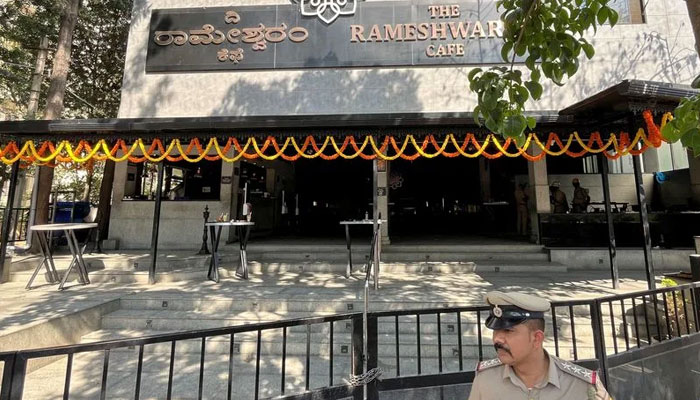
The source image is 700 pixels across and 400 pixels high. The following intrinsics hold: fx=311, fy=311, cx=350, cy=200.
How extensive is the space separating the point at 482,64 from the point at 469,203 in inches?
283

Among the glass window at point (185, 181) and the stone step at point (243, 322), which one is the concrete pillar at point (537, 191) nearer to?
the stone step at point (243, 322)

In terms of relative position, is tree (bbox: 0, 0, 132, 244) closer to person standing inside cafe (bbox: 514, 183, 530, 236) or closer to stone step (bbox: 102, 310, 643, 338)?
stone step (bbox: 102, 310, 643, 338)

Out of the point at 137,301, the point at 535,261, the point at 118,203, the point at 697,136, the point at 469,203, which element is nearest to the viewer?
the point at 697,136

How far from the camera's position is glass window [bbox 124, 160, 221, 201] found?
10.7 metres

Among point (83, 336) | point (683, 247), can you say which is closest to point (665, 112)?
point (683, 247)

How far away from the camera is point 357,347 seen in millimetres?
2547

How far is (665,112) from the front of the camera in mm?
5762

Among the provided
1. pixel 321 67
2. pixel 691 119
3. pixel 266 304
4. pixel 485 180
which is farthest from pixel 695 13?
pixel 485 180

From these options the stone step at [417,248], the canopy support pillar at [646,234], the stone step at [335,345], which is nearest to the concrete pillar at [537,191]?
the stone step at [417,248]

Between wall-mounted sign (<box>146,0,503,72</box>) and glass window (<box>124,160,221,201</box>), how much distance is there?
3197 millimetres

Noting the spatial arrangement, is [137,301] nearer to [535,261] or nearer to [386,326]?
[386,326]

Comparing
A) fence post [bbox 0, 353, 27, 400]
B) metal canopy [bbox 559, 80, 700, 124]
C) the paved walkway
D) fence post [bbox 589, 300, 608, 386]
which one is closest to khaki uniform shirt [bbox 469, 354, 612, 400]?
fence post [bbox 589, 300, 608, 386]

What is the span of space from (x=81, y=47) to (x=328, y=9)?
36.0 feet

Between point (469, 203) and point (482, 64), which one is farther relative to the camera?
point (469, 203)
